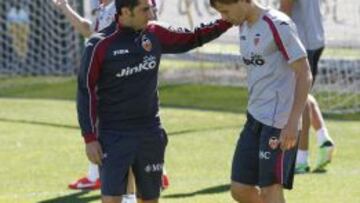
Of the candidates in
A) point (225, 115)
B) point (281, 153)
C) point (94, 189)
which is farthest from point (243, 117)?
point (281, 153)

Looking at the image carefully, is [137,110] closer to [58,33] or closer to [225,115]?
[225,115]

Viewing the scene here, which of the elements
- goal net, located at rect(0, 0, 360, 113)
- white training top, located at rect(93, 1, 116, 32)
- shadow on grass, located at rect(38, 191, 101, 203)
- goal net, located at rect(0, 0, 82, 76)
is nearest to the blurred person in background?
white training top, located at rect(93, 1, 116, 32)

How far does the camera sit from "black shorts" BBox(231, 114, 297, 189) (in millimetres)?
6641

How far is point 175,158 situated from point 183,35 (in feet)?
12.4

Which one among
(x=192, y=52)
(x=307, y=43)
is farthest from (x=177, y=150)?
(x=192, y=52)

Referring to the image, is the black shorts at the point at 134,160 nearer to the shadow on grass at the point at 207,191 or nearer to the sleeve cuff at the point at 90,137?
the sleeve cuff at the point at 90,137

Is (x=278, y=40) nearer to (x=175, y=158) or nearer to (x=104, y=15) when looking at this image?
(x=104, y=15)

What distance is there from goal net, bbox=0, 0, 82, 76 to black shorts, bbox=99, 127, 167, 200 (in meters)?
12.2

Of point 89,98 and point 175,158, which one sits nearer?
point 89,98

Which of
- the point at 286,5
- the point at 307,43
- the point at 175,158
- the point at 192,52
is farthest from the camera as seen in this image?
the point at 192,52

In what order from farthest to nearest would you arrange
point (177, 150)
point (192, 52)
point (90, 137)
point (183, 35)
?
point (192, 52)
point (177, 150)
point (183, 35)
point (90, 137)

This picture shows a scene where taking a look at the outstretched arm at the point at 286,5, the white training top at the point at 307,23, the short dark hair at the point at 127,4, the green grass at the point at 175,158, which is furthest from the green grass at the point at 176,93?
the short dark hair at the point at 127,4

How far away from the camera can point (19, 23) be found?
1948 cm

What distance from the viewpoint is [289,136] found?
646 cm
